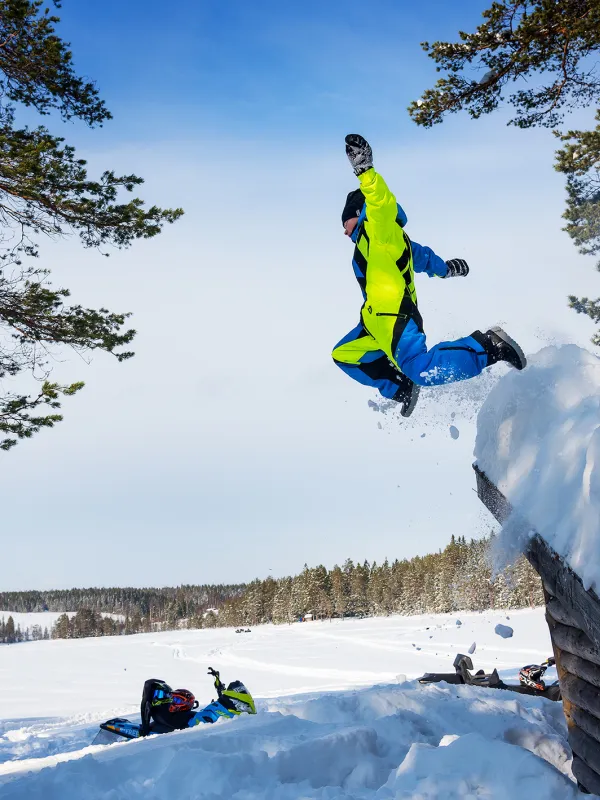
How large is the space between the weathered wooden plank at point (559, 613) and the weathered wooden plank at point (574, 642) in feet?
0.12

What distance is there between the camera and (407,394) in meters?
4.48

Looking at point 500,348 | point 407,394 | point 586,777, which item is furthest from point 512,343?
point 586,777

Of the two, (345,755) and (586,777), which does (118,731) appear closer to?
(345,755)

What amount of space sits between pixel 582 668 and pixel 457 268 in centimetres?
304

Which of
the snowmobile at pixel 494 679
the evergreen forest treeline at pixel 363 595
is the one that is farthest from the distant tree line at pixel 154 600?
the snowmobile at pixel 494 679

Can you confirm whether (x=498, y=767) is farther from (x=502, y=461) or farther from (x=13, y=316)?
(x=13, y=316)

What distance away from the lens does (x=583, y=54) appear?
9000mm

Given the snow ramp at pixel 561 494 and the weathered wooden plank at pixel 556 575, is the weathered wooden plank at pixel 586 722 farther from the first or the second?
the weathered wooden plank at pixel 556 575

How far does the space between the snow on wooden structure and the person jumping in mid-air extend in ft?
2.62

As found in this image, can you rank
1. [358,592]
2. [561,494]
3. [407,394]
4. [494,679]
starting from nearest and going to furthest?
[561,494], [407,394], [494,679], [358,592]

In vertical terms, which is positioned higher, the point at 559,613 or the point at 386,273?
the point at 386,273

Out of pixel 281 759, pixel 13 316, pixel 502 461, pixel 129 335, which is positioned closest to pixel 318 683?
pixel 129 335

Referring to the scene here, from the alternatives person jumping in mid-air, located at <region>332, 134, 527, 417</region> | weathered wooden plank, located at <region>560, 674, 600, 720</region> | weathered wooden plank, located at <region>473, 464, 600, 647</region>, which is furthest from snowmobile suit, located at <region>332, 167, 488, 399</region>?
weathered wooden plank, located at <region>560, 674, 600, 720</region>

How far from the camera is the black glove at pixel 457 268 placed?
5059mm
